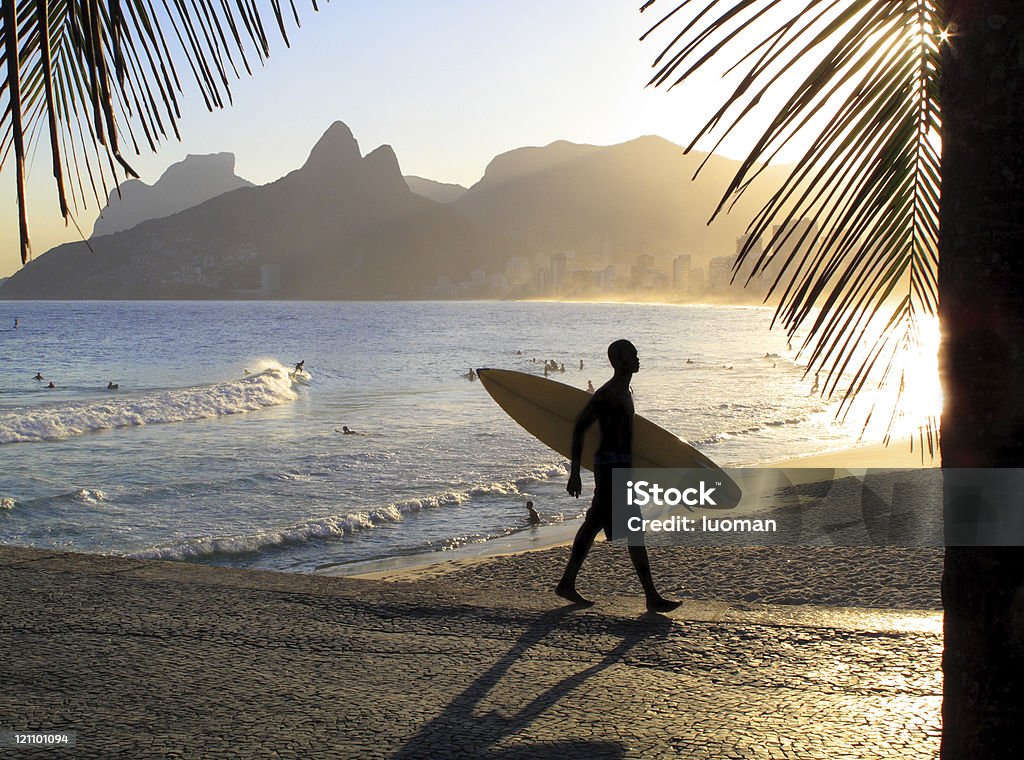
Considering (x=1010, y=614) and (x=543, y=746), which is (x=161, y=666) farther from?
(x=1010, y=614)

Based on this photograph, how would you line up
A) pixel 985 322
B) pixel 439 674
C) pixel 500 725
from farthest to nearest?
pixel 439 674 < pixel 500 725 < pixel 985 322

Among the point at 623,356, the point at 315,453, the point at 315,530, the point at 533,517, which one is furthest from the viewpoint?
the point at 315,453

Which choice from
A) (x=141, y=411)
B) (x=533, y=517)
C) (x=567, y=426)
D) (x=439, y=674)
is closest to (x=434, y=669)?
(x=439, y=674)

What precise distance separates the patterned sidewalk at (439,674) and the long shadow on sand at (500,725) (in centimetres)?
1

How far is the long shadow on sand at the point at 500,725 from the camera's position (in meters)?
3.58

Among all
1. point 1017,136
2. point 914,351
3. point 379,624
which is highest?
point 1017,136

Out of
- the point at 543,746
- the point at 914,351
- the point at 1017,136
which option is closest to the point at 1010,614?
the point at 1017,136

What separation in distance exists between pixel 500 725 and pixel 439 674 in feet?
2.44

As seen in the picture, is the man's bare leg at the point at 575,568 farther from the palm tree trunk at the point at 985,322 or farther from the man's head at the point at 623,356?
the palm tree trunk at the point at 985,322

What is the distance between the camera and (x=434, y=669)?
4617 mm

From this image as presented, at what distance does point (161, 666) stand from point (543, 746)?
212 centimetres

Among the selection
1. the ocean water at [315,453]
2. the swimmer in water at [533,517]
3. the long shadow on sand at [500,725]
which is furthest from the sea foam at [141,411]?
the long shadow on sand at [500,725]

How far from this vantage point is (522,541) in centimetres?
1149

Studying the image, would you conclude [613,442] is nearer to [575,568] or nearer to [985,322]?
[575,568]
